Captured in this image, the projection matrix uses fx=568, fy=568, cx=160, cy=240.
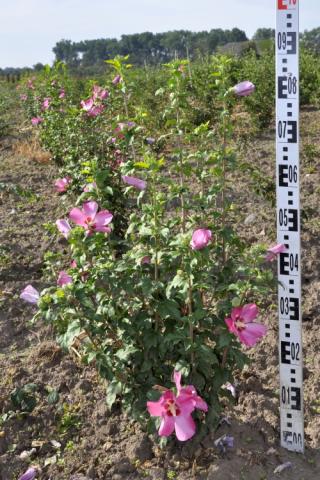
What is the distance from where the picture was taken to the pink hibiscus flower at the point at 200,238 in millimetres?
2008

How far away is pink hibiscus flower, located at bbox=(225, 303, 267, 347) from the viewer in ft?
6.88

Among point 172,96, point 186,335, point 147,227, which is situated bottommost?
point 186,335

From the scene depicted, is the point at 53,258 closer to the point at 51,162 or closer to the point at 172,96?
the point at 172,96

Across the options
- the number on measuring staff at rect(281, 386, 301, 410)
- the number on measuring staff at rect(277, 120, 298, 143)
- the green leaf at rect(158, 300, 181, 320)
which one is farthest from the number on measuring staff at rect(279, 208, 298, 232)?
the number on measuring staff at rect(281, 386, 301, 410)

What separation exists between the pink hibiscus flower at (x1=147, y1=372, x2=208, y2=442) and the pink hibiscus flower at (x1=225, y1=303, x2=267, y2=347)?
0.26 metres

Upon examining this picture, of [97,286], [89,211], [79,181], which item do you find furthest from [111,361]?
[79,181]

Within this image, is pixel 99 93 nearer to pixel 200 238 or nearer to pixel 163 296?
pixel 163 296

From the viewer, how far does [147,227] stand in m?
2.21

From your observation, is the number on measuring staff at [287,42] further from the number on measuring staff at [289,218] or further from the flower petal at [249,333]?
the flower petal at [249,333]

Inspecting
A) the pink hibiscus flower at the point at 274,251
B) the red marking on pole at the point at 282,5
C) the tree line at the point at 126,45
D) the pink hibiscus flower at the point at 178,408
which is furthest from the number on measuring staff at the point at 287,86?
the tree line at the point at 126,45

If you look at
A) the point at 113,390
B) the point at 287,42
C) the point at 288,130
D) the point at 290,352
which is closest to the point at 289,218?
the point at 288,130

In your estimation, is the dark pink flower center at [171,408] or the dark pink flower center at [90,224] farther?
the dark pink flower center at [90,224]

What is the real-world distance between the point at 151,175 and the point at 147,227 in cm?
21

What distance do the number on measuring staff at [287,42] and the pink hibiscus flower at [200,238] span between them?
76 cm
